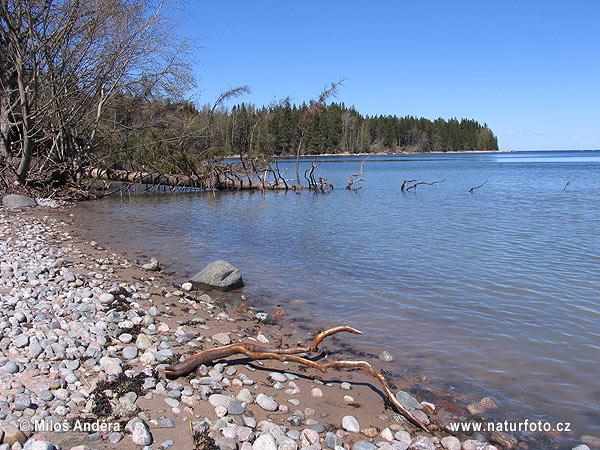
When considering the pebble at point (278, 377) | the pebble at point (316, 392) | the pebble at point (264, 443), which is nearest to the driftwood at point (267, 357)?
the pebble at point (278, 377)

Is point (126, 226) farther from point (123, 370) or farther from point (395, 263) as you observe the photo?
point (123, 370)

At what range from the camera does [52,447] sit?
2824 millimetres

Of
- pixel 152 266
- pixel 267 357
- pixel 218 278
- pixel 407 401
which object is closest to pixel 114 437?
pixel 267 357

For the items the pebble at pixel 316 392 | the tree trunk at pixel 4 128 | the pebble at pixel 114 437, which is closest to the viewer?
the pebble at pixel 114 437

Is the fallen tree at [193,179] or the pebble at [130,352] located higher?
the fallen tree at [193,179]

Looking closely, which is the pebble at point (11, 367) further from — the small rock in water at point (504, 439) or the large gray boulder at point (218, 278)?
the small rock in water at point (504, 439)

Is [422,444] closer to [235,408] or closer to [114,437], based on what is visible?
[235,408]

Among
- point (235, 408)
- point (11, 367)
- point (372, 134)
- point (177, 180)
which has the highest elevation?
point (372, 134)

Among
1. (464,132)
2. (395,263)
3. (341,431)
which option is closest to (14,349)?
(341,431)

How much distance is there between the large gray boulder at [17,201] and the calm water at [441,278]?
2.04 m

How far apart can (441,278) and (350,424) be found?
19.2ft

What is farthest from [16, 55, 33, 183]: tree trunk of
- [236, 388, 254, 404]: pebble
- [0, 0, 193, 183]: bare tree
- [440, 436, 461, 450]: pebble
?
[440, 436, 461, 450]: pebble

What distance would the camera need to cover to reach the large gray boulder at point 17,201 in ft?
53.5

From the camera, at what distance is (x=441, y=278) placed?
8.95m
